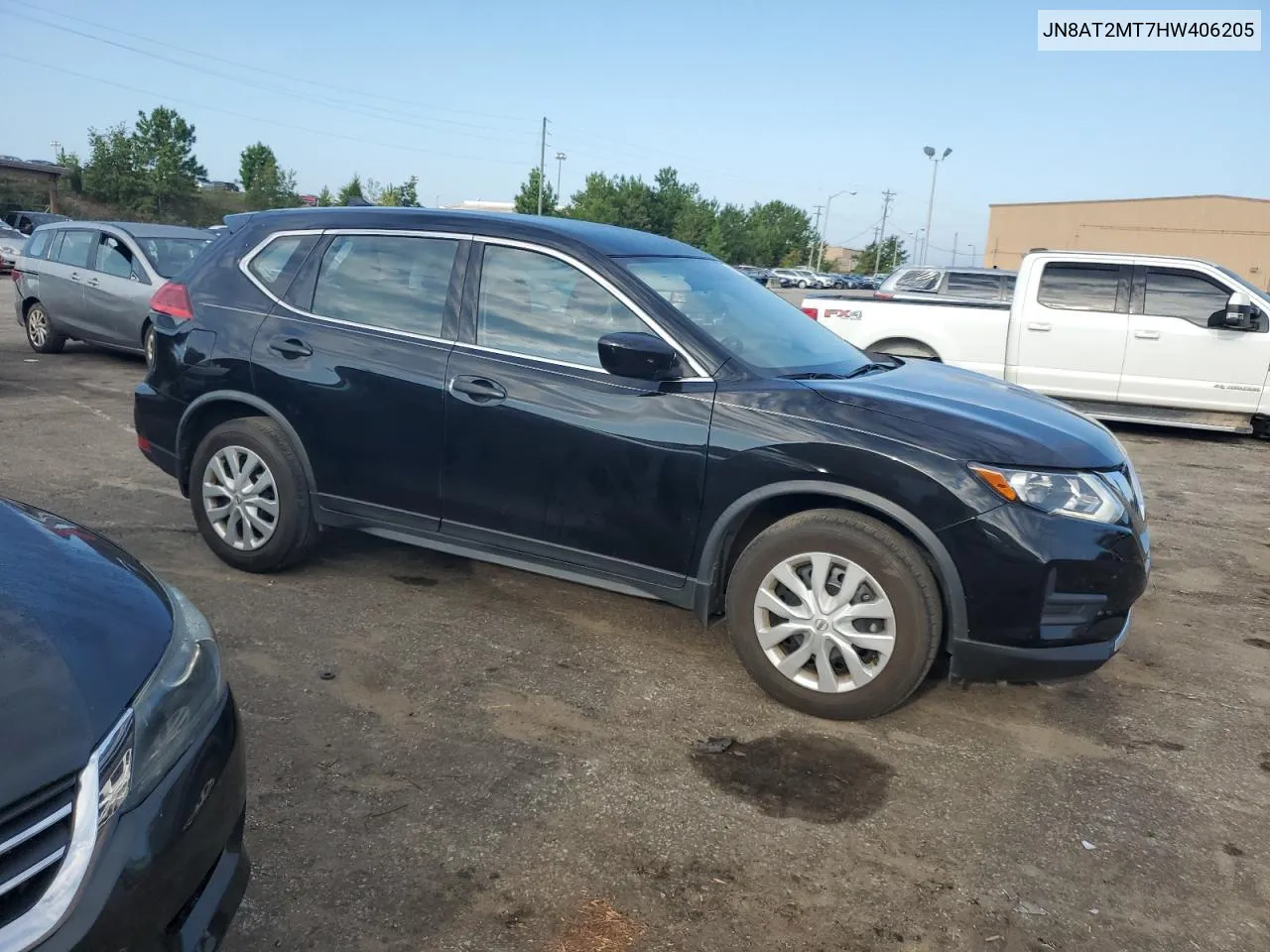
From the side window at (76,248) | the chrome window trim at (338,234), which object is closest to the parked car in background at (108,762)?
the chrome window trim at (338,234)

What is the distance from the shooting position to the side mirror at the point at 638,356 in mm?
3771

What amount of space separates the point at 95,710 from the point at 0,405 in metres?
8.42

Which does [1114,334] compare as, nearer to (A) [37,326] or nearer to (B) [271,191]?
(A) [37,326]

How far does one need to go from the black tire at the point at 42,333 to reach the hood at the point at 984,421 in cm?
1124

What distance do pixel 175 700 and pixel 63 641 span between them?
0.25 metres

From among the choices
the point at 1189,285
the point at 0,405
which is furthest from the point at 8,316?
the point at 1189,285

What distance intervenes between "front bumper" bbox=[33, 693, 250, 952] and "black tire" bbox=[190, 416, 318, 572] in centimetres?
247

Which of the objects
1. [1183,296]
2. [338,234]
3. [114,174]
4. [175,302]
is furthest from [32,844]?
[114,174]

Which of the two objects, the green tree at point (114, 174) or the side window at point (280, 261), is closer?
the side window at point (280, 261)

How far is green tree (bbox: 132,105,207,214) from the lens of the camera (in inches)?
2355

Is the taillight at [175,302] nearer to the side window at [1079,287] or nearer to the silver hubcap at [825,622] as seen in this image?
the silver hubcap at [825,622]

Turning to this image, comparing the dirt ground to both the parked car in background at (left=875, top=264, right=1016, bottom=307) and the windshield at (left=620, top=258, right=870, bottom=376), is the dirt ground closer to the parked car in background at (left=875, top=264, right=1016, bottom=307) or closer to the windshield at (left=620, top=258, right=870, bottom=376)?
the windshield at (left=620, top=258, right=870, bottom=376)

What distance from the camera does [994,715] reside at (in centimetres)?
393

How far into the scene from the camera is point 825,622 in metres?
3.66
